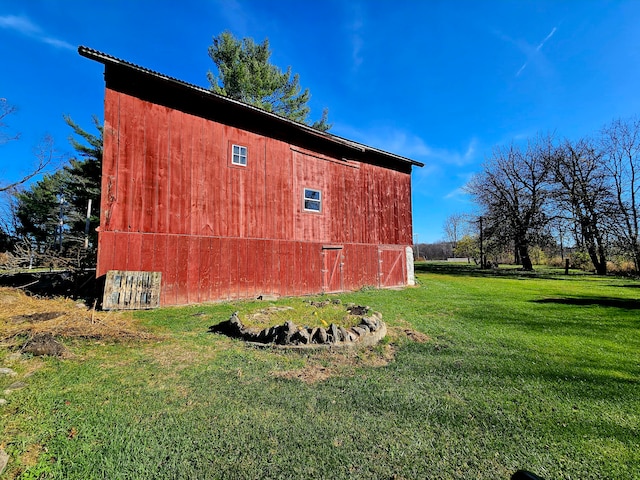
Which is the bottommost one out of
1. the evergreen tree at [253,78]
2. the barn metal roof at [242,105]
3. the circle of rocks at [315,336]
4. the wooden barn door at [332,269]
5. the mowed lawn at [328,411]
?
the mowed lawn at [328,411]

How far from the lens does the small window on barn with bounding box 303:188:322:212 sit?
1221cm

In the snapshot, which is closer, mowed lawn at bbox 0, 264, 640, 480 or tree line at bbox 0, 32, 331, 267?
mowed lawn at bbox 0, 264, 640, 480

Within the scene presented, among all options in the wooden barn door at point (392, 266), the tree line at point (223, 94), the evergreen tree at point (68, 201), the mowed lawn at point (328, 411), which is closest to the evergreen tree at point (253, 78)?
the tree line at point (223, 94)

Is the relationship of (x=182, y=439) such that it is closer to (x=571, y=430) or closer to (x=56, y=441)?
(x=56, y=441)

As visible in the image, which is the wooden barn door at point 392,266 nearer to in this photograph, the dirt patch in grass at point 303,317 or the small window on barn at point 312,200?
the small window on barn at point 312,200

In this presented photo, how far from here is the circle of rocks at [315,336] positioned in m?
5.07

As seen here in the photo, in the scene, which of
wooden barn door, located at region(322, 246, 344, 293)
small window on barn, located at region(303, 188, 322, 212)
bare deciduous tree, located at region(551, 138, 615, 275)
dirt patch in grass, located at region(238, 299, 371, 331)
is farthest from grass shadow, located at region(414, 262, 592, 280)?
dirt patch in grass, located at region(238, 299, 371, 331)

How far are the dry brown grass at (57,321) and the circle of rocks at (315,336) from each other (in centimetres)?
226

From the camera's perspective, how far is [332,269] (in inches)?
497

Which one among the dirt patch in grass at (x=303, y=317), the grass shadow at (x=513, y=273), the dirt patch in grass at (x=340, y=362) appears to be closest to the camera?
the dirt patch in grass at (x=340, y=362)

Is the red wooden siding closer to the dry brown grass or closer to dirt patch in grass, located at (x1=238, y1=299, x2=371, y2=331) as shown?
the dry brown grass

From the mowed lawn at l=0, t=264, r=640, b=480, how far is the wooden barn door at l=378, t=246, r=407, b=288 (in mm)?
8668

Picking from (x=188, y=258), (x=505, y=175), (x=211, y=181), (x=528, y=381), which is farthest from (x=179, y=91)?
(x=505, y=175)

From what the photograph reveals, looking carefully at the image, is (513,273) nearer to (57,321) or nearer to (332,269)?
(332,269)
